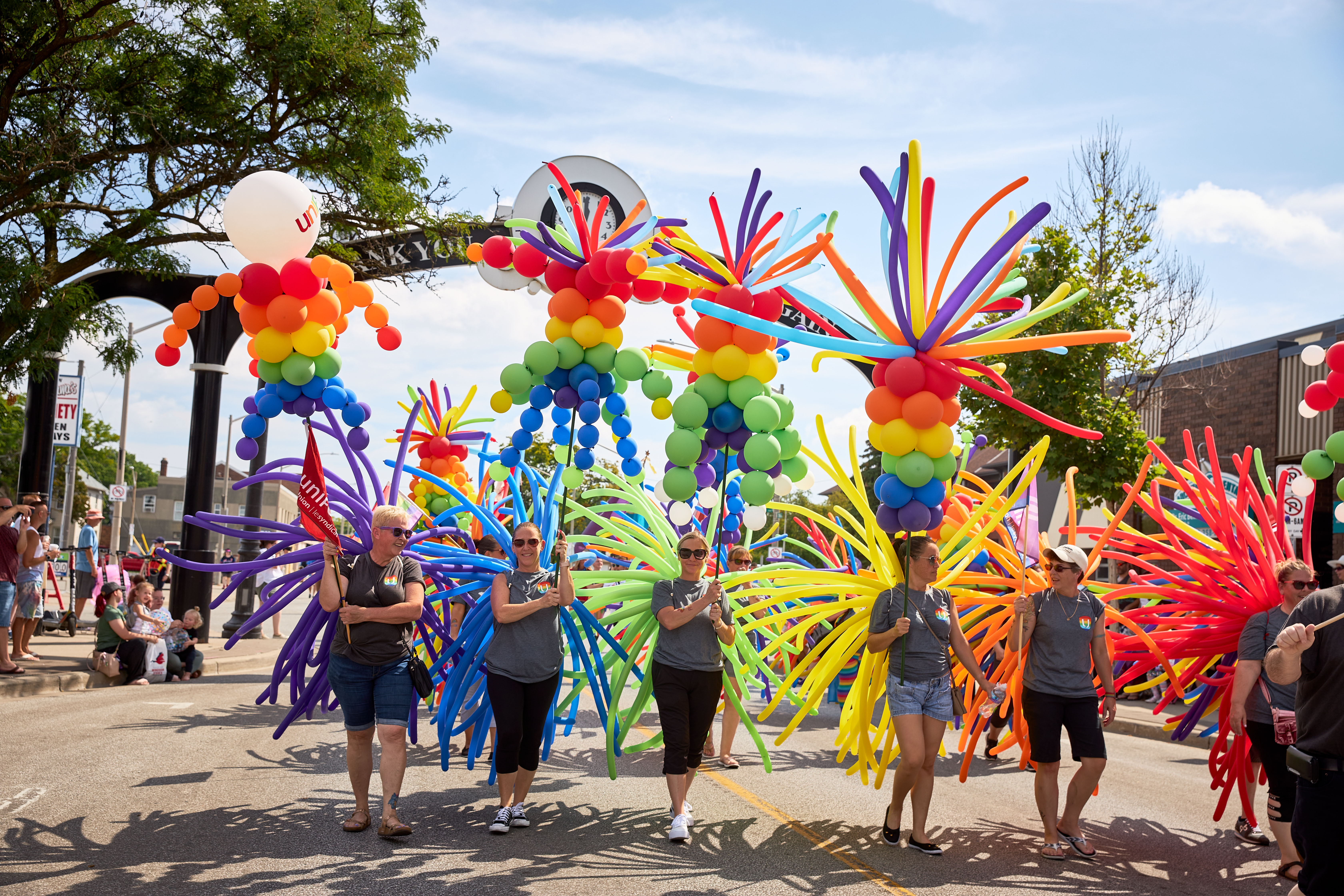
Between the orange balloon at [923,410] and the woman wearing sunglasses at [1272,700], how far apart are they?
91.8 inches

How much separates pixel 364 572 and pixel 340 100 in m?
8.35

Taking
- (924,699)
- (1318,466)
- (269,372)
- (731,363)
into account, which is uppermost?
(731,363)

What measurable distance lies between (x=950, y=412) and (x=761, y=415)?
1.34 meters

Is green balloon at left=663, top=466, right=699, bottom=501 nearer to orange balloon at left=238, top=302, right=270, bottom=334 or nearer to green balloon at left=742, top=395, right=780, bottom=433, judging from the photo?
green balloon at left=742, top=395, right=780, bottom=433

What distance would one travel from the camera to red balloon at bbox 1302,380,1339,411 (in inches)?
257

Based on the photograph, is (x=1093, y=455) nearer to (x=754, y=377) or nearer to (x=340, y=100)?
(x=754, y=377)

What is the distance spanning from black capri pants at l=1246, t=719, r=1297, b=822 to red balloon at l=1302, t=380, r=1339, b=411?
2106 millimetres

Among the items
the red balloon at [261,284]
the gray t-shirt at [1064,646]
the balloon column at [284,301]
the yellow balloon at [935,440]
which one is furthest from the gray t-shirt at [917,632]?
the red balloon at [261,284]

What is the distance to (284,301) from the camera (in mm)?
6730

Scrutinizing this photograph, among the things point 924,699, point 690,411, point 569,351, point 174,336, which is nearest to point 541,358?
point 569,351

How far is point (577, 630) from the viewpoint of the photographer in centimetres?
693

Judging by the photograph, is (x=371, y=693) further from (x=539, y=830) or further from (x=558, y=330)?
(x=558, y=330)

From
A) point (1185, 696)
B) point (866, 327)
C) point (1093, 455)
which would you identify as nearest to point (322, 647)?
point (866, 327)

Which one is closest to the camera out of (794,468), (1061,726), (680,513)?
(1061,726)
